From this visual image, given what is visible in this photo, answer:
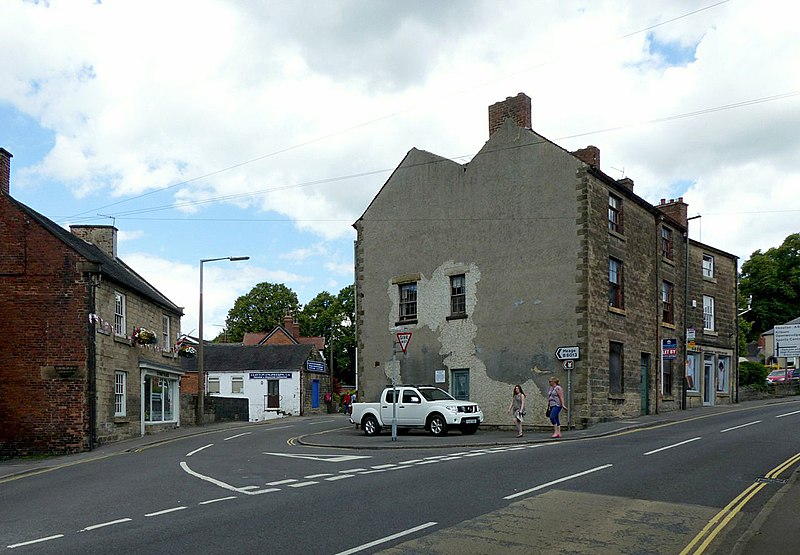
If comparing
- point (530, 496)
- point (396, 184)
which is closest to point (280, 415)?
point (396, 184)

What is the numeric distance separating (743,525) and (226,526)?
21.4 ft

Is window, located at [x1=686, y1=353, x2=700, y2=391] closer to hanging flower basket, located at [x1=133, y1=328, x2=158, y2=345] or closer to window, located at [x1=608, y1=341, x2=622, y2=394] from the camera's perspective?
window, located at [x1=608, y1=341, x2=622, y2=394]

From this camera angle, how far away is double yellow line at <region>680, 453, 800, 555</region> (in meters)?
8.56

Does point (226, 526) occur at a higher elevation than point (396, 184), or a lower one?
lower

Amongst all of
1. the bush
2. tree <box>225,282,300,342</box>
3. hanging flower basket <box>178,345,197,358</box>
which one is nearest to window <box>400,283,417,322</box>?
hanging flower basket <box>178,345,197,358</box>

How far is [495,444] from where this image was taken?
2155cm

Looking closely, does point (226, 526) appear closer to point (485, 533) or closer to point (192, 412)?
A: point (485, 533)

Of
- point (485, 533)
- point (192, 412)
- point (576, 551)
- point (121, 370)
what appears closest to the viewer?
point (576, 551)

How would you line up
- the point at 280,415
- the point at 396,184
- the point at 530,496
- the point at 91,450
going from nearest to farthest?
the point at 530,496
the point at 91,450
the point at 396,184
the point at 280,415

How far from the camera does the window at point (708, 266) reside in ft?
124

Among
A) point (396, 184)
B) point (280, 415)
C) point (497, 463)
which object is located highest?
point (396, 184)

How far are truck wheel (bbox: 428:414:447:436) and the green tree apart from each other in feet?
191

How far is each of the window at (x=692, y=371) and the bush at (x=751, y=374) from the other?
964cm

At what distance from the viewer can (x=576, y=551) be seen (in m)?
8.32
